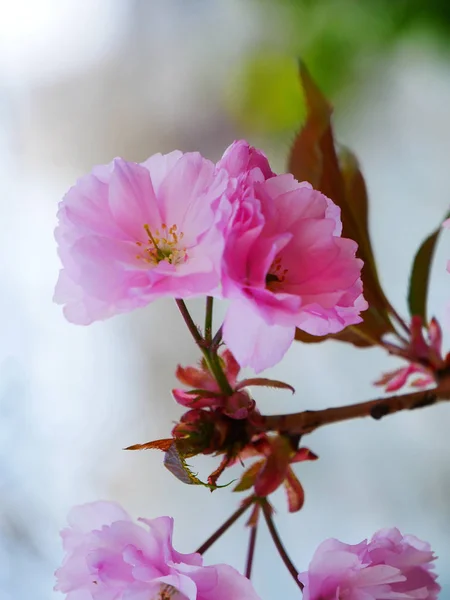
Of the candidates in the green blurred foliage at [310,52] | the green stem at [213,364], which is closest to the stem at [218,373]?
→ the green stem at [213,364]

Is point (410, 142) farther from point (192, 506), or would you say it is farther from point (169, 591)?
point (169, 591)

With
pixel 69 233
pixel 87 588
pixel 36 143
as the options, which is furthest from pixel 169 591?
pixel 36 143

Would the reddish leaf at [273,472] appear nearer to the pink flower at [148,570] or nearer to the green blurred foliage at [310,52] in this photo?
the pink flower at [148,570]

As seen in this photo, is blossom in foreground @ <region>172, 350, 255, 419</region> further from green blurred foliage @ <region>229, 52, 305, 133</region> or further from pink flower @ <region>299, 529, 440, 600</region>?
green blurred foliage @ <region>229, 52, 305, 133</region>

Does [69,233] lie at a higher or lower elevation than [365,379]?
higher

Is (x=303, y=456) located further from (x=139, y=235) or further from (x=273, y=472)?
(x=139, y=235)
